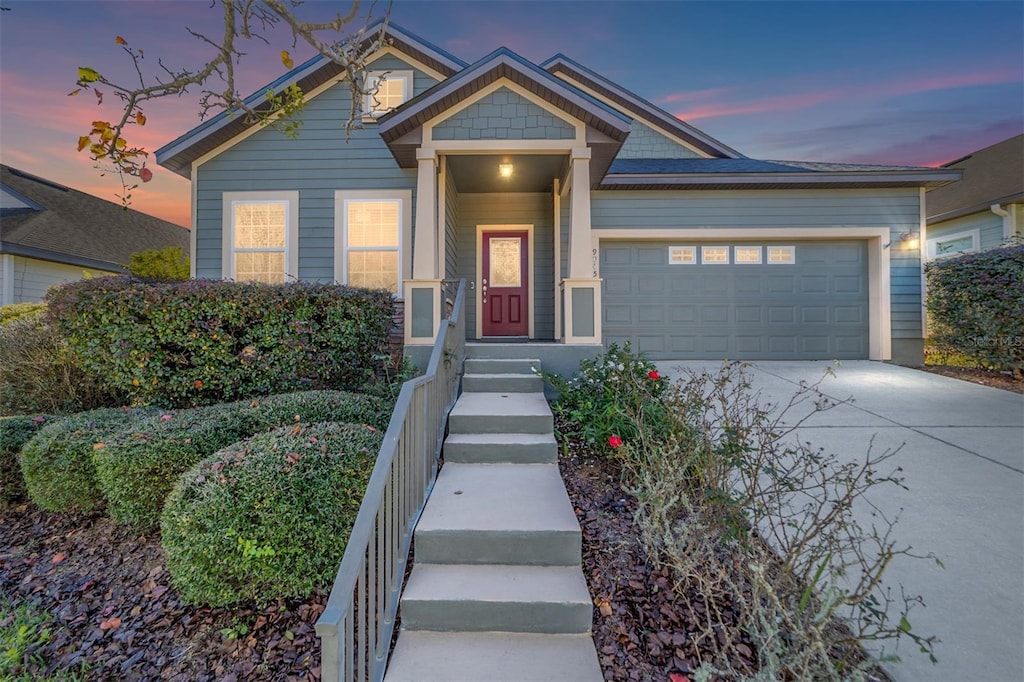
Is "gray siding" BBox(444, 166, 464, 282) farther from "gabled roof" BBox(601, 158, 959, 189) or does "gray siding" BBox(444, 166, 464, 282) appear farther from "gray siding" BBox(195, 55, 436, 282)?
"gabled roof" BBox(601, 158, 959, 189)

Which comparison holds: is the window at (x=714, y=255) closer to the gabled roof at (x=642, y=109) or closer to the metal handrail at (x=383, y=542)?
the gabled roof at (x=642, y=109)

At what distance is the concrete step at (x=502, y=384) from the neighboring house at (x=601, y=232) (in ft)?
7.28

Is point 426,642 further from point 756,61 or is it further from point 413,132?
point 756,61

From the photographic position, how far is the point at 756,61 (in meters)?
8.97

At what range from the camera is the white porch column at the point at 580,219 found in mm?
5258

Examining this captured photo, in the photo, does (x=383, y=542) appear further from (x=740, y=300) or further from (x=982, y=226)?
(x=982, y=226)

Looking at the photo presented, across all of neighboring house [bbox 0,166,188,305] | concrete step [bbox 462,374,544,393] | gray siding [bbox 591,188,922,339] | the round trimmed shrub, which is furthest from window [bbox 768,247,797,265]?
neighboring house [bbox 0,166,188,305]

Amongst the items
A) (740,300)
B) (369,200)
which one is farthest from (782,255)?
(369,200)

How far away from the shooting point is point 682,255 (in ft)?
25.1

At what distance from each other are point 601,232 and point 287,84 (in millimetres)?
5530

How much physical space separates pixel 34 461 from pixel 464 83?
5.35 m

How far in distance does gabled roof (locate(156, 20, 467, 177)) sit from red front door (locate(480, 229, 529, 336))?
2.76 meters

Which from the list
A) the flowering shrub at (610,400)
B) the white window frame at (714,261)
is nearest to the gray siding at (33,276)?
the flowering shrub at (610,400)

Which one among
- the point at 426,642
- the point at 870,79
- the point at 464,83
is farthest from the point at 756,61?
the point at 426,642
